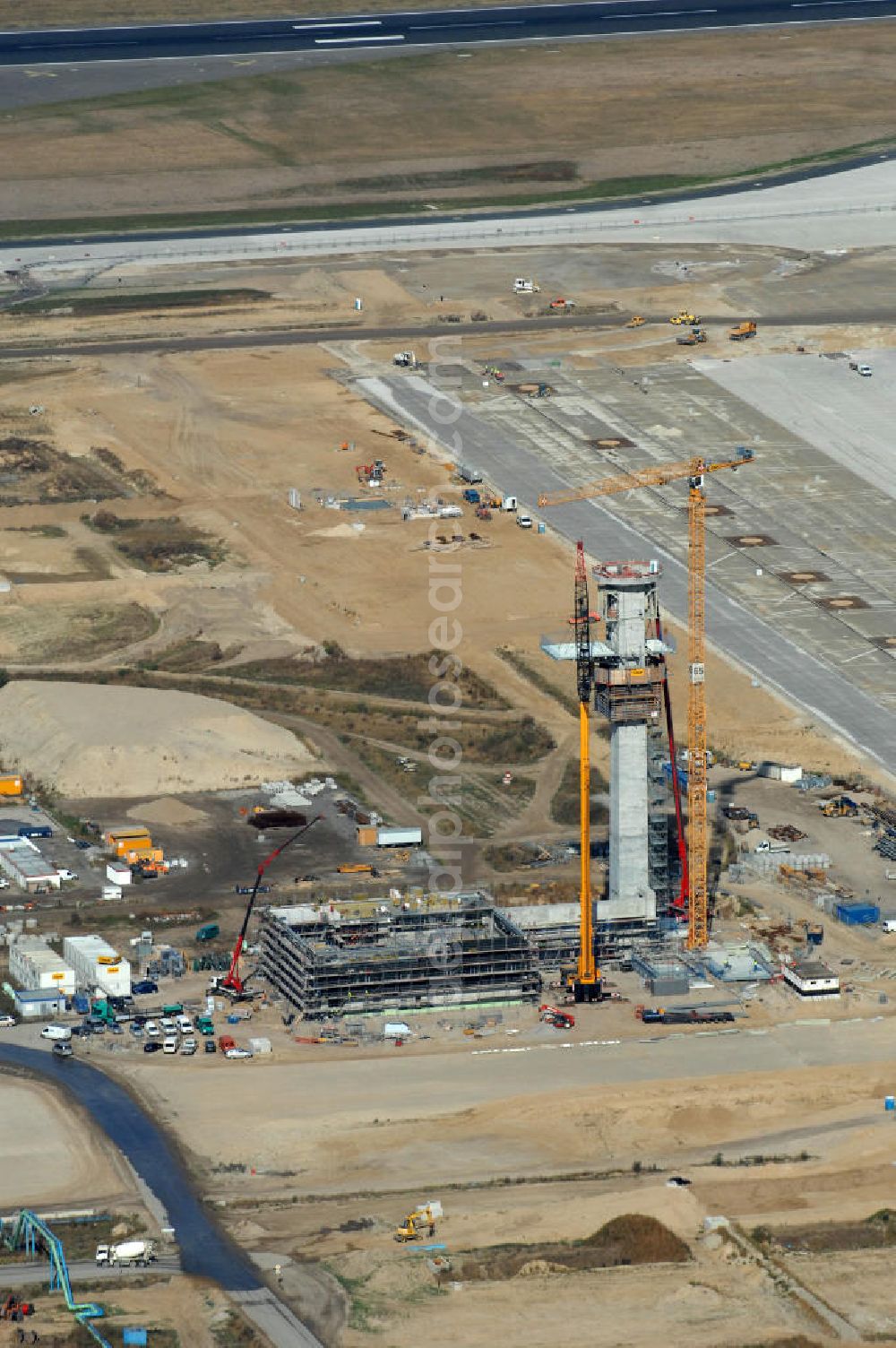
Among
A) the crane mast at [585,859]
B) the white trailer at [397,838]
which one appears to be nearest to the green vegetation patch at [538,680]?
the white trailer at [397,838]

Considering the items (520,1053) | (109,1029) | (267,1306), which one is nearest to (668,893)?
(520,1053)

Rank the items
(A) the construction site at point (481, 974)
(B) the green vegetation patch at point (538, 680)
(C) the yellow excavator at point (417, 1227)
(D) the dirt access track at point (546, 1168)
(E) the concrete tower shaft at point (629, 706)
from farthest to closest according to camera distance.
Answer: (B) the green vegetation patch at point (538, 680) < (E) the concrete tower shaft at point (629, 706) < (C) the yellow excavator at point (417, 1227) < (A) the construction site at point (481, 974) < (D) the dirt access track at point (546, 1168)

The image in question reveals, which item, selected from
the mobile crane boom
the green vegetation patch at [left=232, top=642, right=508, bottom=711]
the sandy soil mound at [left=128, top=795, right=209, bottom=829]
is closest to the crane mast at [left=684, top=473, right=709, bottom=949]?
the mobile crane boom

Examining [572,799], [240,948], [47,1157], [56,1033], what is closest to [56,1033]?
[56,1033]

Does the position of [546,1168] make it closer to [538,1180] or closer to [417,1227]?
[538,1180]

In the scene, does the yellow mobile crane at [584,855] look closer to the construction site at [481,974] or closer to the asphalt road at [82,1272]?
the construction site at [481,974]

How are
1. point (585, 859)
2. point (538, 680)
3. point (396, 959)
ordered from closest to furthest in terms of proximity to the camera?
point (396, 959) → point (585, 859) → point (538, 680)

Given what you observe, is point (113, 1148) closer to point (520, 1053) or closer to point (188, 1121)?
point (188, 1121)
